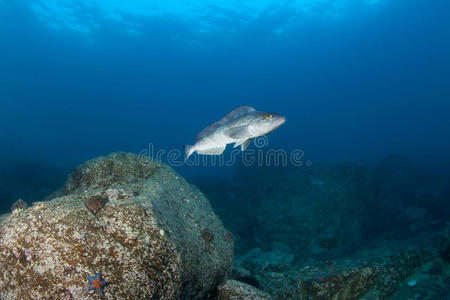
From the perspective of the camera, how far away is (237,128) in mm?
3154

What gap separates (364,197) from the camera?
51.1 ft

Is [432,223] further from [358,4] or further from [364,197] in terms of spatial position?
[358,4]

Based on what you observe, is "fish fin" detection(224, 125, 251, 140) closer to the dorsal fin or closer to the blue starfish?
the dorsal fin

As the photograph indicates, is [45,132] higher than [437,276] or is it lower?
higher

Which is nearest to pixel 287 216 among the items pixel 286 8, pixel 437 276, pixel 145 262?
pixel 437 276

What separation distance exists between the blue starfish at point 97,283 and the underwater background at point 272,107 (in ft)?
11.7

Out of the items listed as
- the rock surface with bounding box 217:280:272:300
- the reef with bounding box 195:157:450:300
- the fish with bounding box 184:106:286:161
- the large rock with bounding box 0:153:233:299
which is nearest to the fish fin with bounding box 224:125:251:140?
the fish with bounding box 184:106:286:161

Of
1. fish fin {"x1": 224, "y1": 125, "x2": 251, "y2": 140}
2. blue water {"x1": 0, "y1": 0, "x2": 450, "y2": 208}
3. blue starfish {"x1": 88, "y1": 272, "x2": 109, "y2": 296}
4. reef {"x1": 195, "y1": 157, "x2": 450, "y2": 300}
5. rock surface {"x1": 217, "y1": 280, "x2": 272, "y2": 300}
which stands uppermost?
blue water {"x1": 0, "y1": 0, "x2": 450, "y2": 208}

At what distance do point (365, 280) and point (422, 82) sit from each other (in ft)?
437

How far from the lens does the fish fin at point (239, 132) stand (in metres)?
3.10

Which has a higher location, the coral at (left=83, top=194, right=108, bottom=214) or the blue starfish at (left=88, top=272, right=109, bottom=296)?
the coral at (left=83, top=194, right=108, bottom=214)

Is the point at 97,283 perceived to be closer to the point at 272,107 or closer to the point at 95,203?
the point at 95,203

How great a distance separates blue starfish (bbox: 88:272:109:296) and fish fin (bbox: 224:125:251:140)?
87.9 inches

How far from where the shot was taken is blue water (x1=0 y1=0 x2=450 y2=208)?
167 ft
